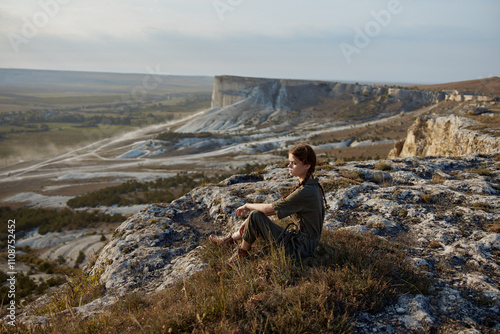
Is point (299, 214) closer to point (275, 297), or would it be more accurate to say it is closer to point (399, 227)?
point (275, 297)

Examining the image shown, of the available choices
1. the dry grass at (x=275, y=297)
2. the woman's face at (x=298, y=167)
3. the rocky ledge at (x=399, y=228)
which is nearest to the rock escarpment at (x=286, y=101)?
the rocky ledge at (x=399, y=228)

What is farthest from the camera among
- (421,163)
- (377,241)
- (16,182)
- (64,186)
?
(16,182)

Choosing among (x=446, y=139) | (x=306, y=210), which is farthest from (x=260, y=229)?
(x=446, y=139)

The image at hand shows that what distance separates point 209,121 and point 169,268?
70168 millimetres

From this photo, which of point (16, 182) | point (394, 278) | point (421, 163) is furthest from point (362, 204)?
point (16, 182)

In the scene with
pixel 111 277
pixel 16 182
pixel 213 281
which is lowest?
pixel 16 182

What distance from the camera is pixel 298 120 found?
67812 millimetres

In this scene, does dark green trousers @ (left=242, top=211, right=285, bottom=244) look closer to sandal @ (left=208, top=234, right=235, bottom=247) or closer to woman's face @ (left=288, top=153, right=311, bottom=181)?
sandal @ (left=208, top=234, right=235, bottom=247)

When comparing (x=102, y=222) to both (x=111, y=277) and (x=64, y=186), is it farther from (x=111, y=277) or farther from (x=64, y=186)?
(x=111, y=277)

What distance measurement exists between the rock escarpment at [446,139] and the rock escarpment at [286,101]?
4458 centimetres

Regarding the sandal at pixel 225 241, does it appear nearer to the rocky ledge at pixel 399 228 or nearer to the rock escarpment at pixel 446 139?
the rocky ledge at pixel 399 228

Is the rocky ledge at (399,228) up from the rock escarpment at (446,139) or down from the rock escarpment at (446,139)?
down

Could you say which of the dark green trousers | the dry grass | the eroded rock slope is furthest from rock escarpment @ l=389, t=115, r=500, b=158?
the dark green trousers

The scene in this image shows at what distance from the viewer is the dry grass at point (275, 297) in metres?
2.77
